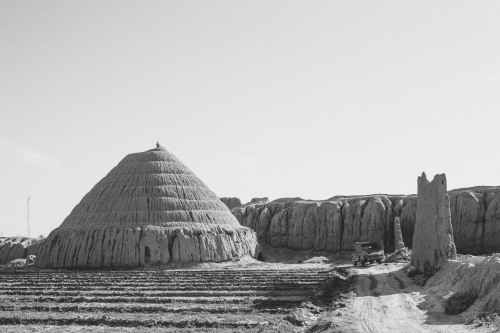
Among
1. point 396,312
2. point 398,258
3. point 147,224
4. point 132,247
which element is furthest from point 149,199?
point 396,312

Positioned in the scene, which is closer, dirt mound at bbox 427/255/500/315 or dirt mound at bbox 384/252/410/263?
dirt mound at bbox 427/255/500/315

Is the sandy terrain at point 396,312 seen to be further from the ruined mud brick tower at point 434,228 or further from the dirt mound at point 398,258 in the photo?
the dirt mound at point 398,258

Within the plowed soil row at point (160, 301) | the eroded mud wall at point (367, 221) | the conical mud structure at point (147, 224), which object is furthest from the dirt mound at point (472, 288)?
the eroded mud wall at point (367, 221)

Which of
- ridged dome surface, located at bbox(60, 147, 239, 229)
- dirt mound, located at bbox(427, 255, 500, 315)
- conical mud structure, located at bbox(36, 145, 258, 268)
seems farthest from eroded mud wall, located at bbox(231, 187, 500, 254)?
dirt mound, located at bbox(427, 255, 500, 315)

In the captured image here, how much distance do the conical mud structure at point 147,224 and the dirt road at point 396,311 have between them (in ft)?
57.5

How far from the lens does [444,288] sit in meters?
17.9

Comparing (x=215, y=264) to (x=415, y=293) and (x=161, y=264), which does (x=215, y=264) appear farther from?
(x=415, y=293)

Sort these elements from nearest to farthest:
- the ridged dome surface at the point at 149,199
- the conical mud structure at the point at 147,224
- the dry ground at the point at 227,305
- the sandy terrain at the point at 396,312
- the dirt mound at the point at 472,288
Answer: the sandy terrain at the point at 396,312 < the dry ground at the point at 227,305 < the dirt mound at the point at 472,288 < the conical mud structure at the point at 147,224 < the ridged dome surface at the point at 149,199

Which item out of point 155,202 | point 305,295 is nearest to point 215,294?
point 305,295

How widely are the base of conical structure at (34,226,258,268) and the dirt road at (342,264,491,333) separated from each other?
1698 centimetres

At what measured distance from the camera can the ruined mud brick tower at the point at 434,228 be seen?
21906 millimetres

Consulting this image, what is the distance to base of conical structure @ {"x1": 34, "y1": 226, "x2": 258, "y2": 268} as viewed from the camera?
36.2 meters

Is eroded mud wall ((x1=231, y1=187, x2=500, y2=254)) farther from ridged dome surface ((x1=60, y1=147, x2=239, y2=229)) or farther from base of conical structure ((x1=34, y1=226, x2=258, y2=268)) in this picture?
base of conical structure ((x1=34, y1=226, x2=258, y2=268))

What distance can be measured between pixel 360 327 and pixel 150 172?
31.2 m
